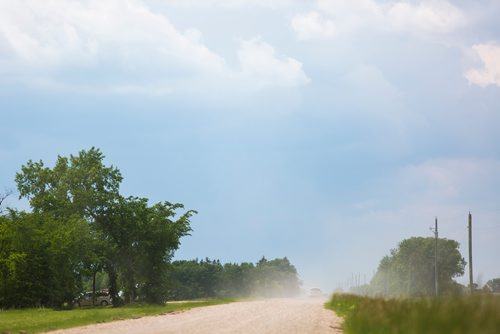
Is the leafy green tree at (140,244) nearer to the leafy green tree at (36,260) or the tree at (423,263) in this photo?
the leafy green tree at (36,260)

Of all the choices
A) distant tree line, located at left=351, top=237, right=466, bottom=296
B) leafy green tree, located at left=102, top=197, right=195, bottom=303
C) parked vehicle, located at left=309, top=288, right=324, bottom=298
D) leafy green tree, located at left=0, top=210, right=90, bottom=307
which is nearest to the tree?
distant tree line, located at left=351, top=237, right=466, bottom=296

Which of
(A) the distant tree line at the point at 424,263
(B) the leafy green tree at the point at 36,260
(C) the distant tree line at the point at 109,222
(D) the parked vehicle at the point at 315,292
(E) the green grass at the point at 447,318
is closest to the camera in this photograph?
(E) the green grass at the point at 447,318

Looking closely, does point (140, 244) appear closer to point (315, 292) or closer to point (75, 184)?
point (75, 184)

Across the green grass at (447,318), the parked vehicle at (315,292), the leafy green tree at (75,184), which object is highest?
the leafy green tree at (75,184)

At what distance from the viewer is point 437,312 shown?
12078 millimetres

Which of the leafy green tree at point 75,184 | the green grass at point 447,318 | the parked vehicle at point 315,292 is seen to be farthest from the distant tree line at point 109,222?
the green grass at point 447,318

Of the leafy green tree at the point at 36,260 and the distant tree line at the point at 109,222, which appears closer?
the leafy green tree at the point at 36,260

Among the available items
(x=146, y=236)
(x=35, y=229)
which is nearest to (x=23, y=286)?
(x=35, y=229)

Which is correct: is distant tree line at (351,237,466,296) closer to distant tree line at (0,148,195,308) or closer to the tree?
the tree

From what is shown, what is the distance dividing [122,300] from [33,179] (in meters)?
17.2

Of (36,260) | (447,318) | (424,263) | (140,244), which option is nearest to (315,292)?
(140,244)

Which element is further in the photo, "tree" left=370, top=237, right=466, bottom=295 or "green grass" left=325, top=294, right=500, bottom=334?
"tree" left=370, top=237, right=466, bottom=295

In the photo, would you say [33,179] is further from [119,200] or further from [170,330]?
[170,330]

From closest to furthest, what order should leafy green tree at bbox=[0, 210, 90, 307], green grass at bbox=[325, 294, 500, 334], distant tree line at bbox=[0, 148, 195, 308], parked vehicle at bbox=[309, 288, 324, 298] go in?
green grass at bbox=[325, 294, 500, 334], leafy green tree at bbox=[0, 210, 90, 307], distant tree line at bbox=[0, 148, 195, 308], parked vehicle at bbox=[309, 288, 324, 298]
